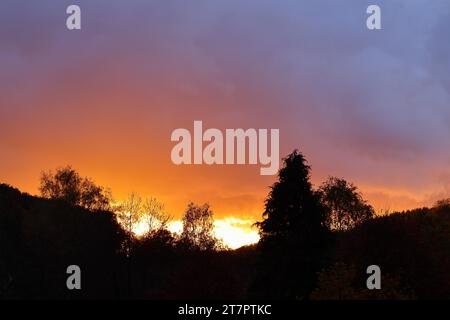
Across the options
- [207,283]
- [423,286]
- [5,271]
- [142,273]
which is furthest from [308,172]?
[142,273]

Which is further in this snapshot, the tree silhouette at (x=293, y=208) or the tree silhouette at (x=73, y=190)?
the tree silhouette at (x=73, y=190)

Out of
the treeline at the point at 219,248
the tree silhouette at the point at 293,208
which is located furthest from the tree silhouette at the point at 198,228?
the tree silhouette at the point at 293,208

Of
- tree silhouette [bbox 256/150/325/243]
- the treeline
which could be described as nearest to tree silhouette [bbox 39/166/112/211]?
the treeline

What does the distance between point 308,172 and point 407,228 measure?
22.4 metres

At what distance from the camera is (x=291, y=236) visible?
2122 inches

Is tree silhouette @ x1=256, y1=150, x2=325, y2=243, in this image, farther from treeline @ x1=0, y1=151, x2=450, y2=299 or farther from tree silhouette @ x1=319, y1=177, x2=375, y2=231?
tree silhouette @ x1=319, y1=177, x2=375, y2=231

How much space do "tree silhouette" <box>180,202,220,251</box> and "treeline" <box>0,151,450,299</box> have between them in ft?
0.61

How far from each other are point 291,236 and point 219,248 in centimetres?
6061

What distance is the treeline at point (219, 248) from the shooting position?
53.8m

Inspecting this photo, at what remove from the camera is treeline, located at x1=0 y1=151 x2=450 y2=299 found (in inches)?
2117

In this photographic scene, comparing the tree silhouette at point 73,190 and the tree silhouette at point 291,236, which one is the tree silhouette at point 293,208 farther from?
the tree silhouette at point 73,190

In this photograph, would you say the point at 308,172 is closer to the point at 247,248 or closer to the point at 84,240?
the point at 84,240

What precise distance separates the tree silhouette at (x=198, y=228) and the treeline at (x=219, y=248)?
186 millimetres
